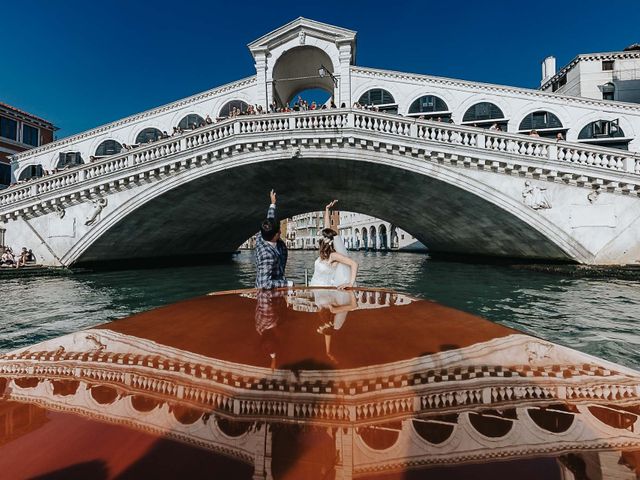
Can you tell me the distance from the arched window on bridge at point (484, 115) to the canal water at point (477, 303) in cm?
856

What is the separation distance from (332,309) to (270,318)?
44 centimetres

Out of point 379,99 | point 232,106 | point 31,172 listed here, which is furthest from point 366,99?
point 31,172

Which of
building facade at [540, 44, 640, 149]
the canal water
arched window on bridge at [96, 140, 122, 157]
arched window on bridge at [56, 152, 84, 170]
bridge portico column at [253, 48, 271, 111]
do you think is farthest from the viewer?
building facade at [540, 44, 640, 149]

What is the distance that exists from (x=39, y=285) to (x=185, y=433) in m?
10.8

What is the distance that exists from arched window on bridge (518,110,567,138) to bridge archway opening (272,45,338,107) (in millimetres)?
9150

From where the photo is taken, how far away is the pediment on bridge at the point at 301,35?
15016 mm

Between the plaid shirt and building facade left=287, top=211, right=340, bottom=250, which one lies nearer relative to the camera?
the plaid shirt

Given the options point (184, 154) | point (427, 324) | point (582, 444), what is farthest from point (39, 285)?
point (582, 444)

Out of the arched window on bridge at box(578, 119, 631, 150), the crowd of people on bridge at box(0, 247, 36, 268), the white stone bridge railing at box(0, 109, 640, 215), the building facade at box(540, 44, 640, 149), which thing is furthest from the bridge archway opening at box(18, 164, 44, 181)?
the building facade at box(540, 44, 640, 149)

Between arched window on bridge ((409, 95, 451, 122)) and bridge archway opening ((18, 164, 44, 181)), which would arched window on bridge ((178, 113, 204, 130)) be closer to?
bridge archway opening ((18, 164, 44, 181))

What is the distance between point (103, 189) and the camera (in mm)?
11539

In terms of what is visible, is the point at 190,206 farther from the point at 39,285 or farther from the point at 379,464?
the point at 379,464

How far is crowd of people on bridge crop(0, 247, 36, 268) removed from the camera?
447 inches

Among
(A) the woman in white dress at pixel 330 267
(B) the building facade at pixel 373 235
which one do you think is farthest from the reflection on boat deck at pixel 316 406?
(B) the building facade at pixel 373 235
